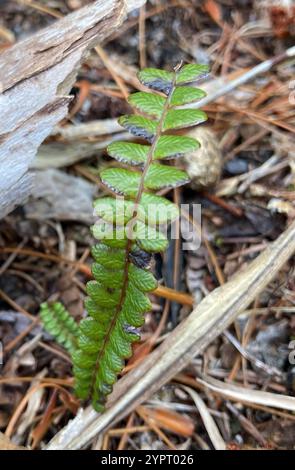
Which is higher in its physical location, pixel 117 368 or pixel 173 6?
pixel 173 6

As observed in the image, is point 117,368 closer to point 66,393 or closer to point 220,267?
point 66,393

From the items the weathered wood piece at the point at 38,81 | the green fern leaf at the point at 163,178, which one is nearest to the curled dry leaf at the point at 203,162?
the weathered wood piece at the point at 38,81

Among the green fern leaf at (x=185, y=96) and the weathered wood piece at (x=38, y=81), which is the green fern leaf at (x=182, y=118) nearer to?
the green fern leaf at (x=185, y=96)

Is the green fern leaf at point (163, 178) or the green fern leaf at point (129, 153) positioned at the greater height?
the green fern leaf at point (129, 153)

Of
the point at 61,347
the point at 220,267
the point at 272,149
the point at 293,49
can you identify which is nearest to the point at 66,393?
the point at 61,347
